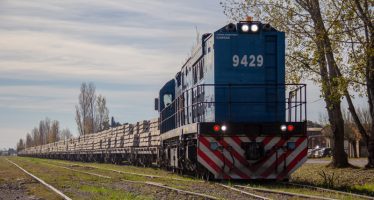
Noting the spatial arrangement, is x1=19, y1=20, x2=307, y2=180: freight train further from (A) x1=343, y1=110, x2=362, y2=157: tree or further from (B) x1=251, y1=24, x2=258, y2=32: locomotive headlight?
(A) x1=343, y1=110, x2=362, y2=157: tree

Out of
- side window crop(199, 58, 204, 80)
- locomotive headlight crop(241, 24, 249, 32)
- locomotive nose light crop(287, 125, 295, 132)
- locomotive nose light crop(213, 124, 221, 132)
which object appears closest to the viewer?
locomotive nose light crop(213, 124, 221, 132)

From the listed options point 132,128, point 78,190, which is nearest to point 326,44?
point 78,190

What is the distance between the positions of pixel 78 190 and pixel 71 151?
4823 centimetres

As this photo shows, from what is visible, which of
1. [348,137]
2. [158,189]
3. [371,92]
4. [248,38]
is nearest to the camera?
[158,189]

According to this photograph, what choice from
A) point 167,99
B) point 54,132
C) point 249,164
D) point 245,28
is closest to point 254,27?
point 245,28

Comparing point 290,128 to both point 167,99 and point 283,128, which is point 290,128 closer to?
point 283,128

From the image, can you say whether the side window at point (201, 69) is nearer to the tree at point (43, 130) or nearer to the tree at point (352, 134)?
the tree at point (352, 134)

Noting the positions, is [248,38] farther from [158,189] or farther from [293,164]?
[158,189]

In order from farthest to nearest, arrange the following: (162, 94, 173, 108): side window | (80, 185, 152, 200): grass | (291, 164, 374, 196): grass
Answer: (162, 94, 173, 108): side window
(291, 164, 374, 196): grass
(80, 185, 152, 200): grass

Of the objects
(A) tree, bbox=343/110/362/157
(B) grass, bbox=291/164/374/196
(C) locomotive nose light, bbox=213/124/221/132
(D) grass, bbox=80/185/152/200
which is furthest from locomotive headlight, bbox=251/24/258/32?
(A) tree, bbox=343/110/362/157

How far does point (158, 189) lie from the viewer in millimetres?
12906

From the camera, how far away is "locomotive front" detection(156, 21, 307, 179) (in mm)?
14070

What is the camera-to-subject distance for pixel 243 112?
15.1 m

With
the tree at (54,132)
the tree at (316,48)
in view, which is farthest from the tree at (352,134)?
the tree at (54,132)
